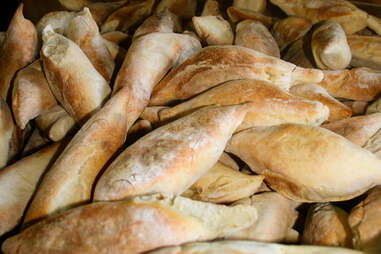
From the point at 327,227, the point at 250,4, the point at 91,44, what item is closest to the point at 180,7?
the point at 250,4

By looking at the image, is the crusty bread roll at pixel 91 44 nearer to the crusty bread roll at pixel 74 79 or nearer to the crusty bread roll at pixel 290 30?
the crusty bread roll at pixel 74 79

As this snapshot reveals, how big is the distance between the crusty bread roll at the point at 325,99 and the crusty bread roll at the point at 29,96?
1.96ft

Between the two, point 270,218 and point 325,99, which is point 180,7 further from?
point 270,218

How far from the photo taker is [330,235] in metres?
0.61

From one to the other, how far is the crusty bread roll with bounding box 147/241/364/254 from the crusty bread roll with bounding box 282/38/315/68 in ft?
1.90

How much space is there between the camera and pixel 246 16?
3.86 feet

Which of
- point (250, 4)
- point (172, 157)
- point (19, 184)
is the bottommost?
point (19, 184)

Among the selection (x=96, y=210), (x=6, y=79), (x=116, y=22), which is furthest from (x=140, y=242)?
(x=116, y=22)

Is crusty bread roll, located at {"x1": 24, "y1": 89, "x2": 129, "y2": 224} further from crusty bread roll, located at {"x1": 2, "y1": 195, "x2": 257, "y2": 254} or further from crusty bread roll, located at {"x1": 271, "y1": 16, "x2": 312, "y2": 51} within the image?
crusty bread roll, located at {"x1": 271, "y1": 16, "x2": 312, "y2": 51}

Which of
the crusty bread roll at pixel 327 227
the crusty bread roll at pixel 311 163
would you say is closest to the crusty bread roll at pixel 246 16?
the crusty bread roll at pixel 311 163

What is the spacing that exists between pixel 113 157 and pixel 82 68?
0.85 ft

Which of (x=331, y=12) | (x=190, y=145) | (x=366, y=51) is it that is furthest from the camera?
(x=331, y=12)

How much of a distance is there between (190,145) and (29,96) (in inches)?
19.0

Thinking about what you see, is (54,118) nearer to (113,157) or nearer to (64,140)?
(64,140)
